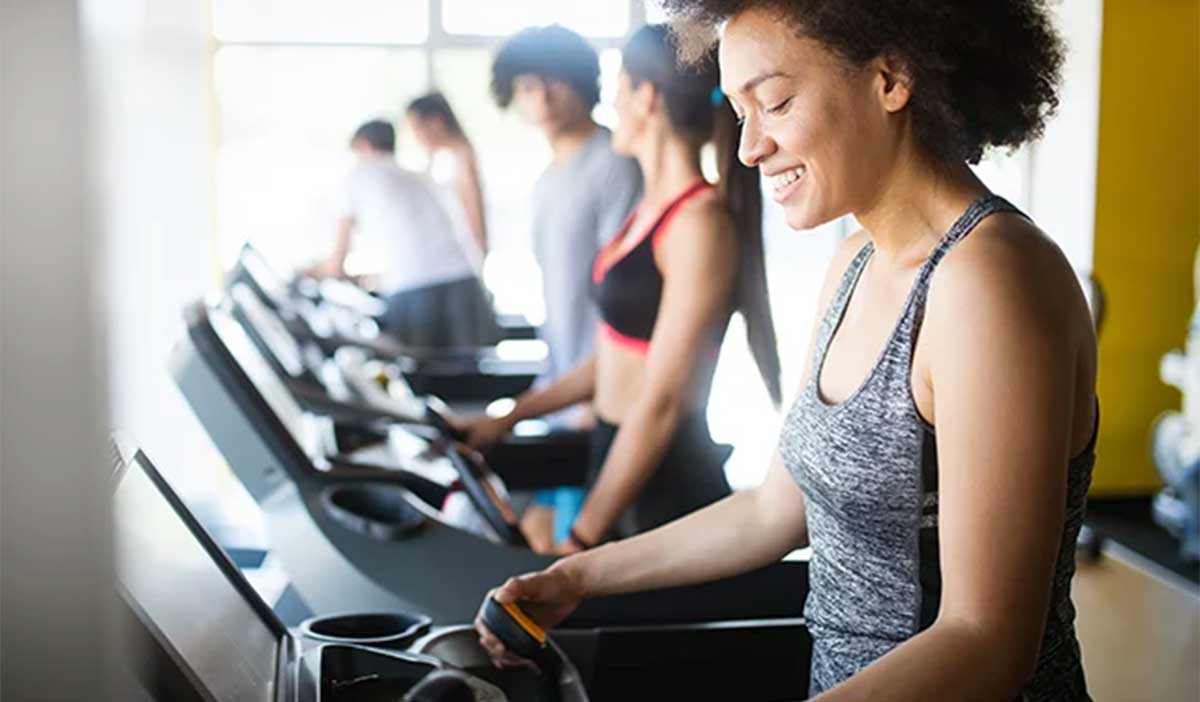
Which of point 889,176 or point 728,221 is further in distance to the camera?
point 728,221

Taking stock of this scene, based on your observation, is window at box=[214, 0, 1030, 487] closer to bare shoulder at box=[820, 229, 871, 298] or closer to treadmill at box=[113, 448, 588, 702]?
bare shoulder at box=[820, 229, 871, 298]

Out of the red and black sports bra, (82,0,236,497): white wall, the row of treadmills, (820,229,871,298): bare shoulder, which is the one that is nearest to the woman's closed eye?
(820,229,871,298): bare shoulder

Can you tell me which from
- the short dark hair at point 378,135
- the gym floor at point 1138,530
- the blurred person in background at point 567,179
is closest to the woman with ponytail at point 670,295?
the blurred person in background at point 567,179

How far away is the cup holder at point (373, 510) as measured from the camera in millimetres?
2008

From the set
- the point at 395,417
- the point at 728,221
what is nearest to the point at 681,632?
the point at 728,221

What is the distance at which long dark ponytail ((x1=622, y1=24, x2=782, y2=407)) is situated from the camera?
2420 mm

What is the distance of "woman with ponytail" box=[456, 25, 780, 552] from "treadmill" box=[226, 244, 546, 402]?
1.28m

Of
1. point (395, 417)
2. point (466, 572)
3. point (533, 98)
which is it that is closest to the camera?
point (466, 572)

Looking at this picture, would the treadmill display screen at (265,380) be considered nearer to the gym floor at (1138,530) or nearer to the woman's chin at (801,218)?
the woman's chin at (801,218)

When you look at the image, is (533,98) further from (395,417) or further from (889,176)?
(889,176)

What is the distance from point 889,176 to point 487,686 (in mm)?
565

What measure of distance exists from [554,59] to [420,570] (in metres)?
1.62

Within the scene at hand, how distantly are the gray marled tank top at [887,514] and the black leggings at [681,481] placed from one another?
3.65 feet

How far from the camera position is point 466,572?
1.99 meters
